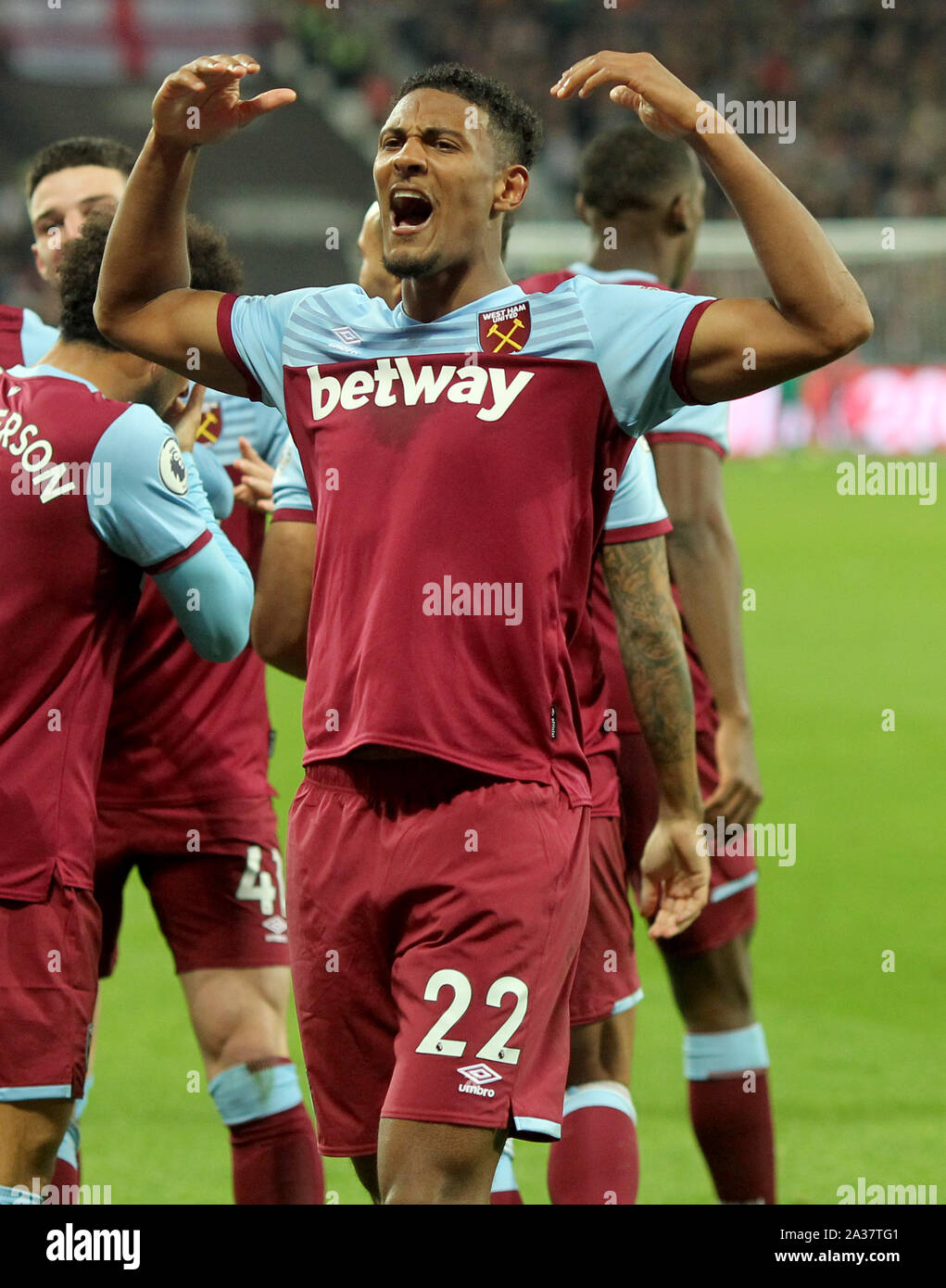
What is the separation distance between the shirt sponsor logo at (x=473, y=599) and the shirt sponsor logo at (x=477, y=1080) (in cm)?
67

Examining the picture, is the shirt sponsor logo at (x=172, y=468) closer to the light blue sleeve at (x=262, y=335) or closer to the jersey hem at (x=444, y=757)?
the light blue sleeve at (x=262, y=335)

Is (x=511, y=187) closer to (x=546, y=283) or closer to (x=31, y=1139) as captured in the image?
(x=546, y=283)

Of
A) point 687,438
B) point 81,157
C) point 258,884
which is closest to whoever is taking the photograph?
point 258,884

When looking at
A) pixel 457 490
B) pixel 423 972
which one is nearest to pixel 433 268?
pixel 457 490

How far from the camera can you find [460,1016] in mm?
2762

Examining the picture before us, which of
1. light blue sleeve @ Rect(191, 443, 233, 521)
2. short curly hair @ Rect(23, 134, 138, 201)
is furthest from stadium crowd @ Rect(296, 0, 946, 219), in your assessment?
light blue sleeve @ Rect(191, 443, 233, 521)

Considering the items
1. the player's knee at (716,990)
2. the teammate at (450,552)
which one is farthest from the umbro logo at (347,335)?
the player's knee at (716,990)

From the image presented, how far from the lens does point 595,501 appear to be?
9.75 feet

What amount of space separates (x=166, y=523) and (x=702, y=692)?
1558 millimetres

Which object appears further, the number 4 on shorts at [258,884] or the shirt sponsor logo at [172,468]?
the number 4 on shorts at [258,884]

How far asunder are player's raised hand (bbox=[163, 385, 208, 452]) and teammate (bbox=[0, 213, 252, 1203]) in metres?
0.29

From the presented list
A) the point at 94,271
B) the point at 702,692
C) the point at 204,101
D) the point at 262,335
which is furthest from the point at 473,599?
the point at 702,692

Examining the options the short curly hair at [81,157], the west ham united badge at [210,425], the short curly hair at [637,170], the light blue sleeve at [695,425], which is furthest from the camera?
the short curly hair at [81,157]

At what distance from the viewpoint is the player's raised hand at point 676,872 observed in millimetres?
3434
